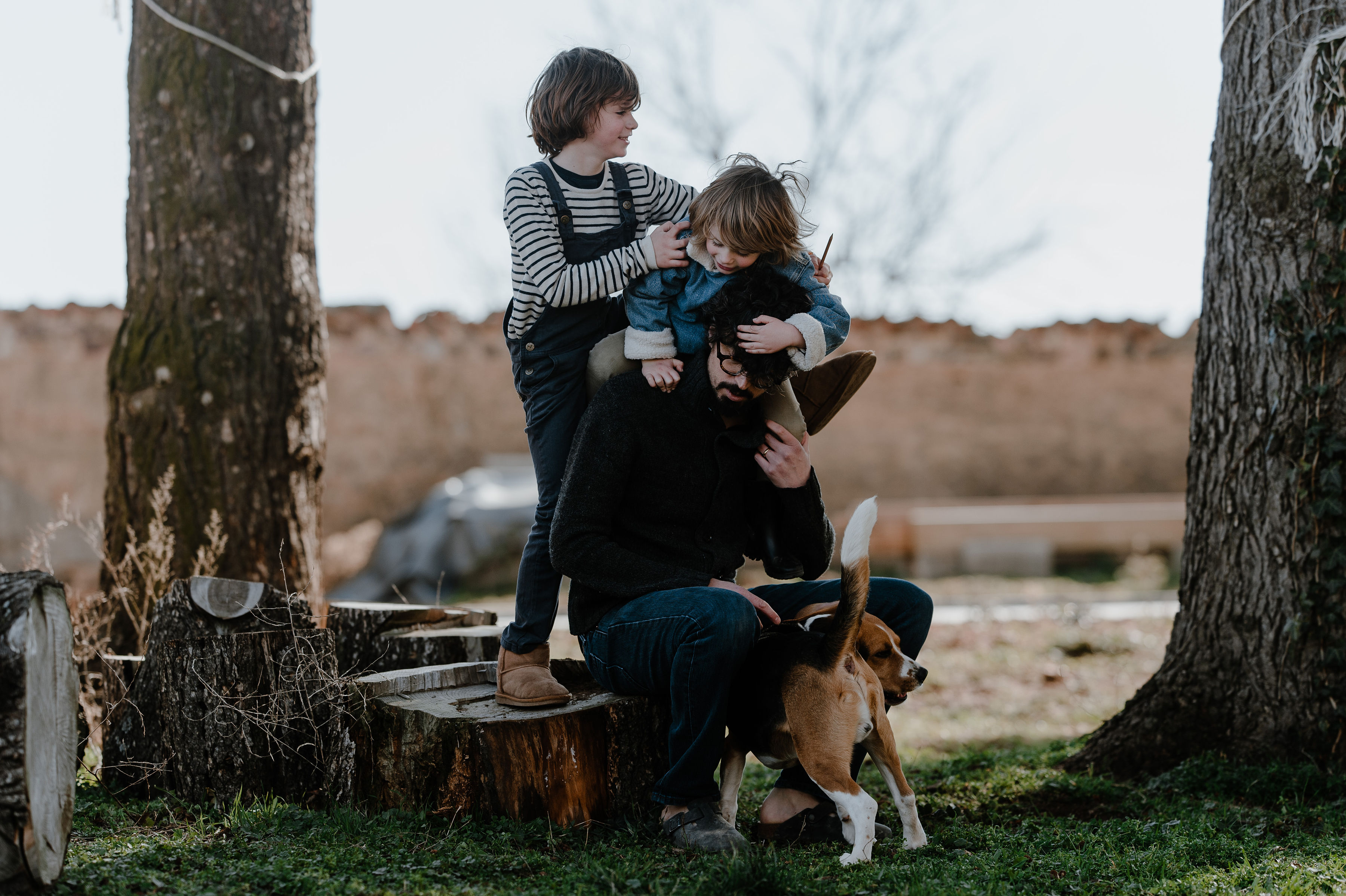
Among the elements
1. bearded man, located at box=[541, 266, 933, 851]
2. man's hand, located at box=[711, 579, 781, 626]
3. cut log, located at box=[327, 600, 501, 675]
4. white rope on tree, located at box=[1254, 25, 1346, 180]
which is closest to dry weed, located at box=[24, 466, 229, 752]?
cut log, located at box=[327, 600, 501, 675]

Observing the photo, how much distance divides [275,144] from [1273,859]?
4.33m

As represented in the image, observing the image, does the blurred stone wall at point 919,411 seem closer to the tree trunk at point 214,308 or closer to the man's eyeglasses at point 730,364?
the tree trunk at point 214,308

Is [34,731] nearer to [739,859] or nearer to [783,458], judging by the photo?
[739,859]

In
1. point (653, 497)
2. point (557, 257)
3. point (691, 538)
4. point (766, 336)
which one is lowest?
point (691, 538)

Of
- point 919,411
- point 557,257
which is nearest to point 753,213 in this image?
point 557,257

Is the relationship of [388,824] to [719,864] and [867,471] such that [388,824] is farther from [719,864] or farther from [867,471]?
[867,471]

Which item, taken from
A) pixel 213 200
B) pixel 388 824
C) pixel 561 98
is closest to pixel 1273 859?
pixel 388 824

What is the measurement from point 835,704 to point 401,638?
1.77 m

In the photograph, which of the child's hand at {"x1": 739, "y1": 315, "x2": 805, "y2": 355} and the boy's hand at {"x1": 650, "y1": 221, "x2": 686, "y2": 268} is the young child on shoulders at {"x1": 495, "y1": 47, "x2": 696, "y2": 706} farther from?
the child's hand at {"x1": 739, "y1": 315, "x2": 805, "y2": 355}

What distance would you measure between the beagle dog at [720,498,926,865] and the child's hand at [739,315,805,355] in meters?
0.48

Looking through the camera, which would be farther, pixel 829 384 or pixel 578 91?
pixel 829 384

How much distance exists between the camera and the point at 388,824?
9.15 ft

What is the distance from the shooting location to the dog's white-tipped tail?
8.67 feet

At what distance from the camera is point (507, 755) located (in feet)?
9.25
